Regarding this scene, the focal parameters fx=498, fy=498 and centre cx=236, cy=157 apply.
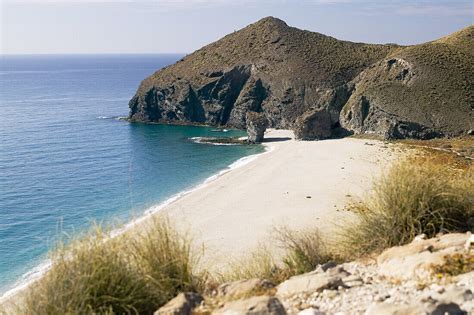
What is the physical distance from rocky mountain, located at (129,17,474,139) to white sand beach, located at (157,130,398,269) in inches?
275

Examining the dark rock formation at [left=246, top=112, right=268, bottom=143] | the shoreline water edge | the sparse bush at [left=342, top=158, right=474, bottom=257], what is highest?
the sparse bush at [left=342, top=158, right=474, bottom=257]

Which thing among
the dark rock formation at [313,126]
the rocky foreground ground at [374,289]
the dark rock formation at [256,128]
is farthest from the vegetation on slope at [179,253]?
the dark rock formation at [256,128]

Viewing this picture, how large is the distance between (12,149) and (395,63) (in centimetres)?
5100

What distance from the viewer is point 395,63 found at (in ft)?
222

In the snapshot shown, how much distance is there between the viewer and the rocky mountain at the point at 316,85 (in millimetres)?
59781

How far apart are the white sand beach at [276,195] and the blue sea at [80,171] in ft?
12.0

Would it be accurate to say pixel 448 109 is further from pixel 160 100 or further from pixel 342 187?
pixel 160 100

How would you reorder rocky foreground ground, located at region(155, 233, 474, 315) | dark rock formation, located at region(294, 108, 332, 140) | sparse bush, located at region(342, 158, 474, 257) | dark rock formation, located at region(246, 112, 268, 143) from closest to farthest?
rocky foreground ground, located at region(155, 233, 474, 315) → sparse bush, located at region(342, 158, 474, 257) → dark rock formation, located at region(294, 108, 332, 140) → dark rock formation, located at region(246, 112, 268, 143)

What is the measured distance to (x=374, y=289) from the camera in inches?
309

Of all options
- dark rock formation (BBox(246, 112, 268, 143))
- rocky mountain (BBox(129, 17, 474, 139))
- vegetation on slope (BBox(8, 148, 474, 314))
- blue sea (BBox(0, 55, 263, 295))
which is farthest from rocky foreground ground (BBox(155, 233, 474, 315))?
dark rock formation (BBox(246, 112, 268, 143))

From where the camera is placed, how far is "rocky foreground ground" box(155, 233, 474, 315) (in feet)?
21.9

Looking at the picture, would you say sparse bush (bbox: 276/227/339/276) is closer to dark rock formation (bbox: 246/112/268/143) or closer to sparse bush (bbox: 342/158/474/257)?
sparse bush (bbox: 342/158/474/257)

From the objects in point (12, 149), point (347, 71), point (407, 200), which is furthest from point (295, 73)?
point (407, 200)

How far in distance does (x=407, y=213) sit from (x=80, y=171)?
1716 inches
